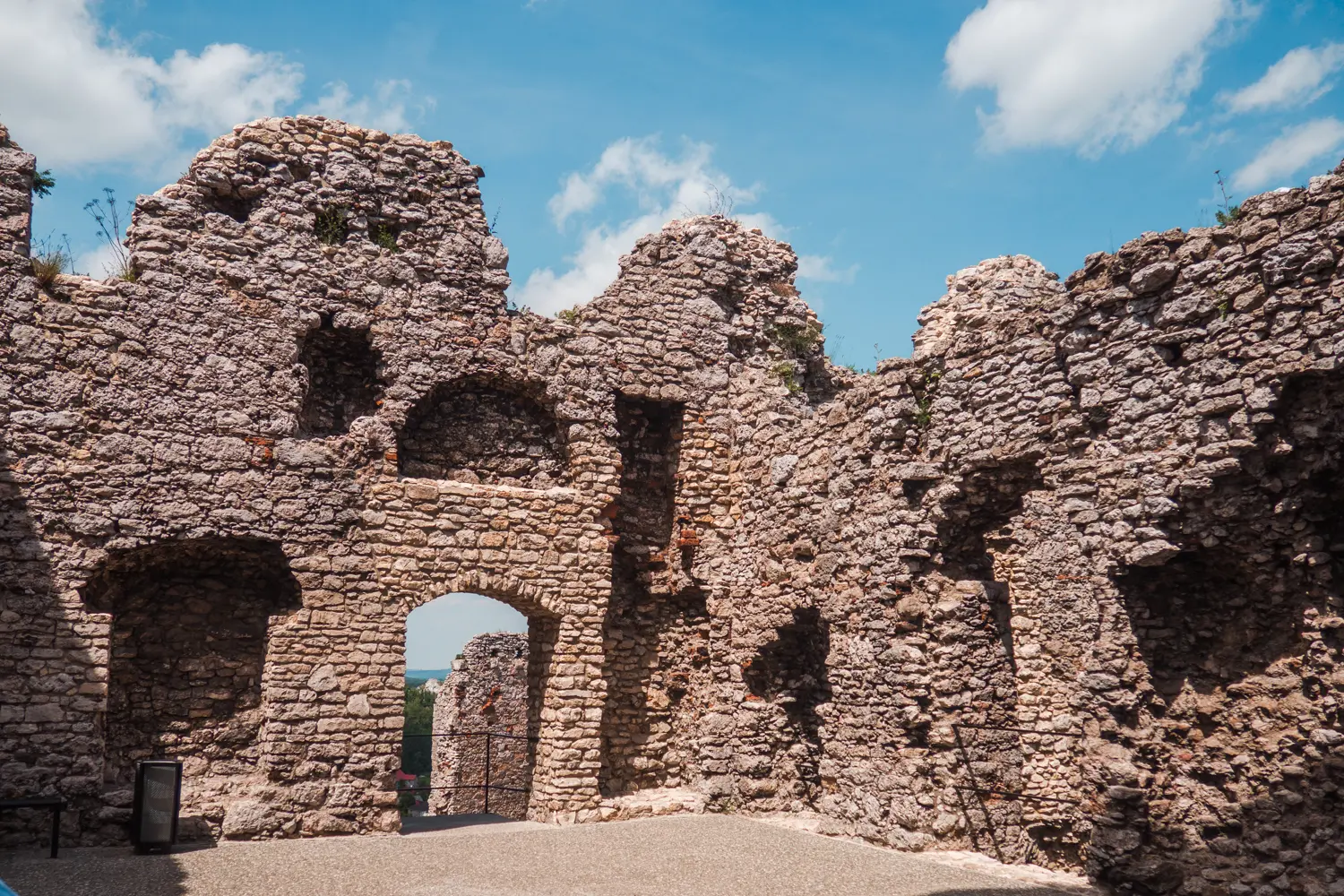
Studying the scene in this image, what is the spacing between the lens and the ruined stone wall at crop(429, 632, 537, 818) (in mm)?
16125

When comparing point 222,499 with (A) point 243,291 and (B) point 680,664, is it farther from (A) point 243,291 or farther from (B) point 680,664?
(B) point 680,664

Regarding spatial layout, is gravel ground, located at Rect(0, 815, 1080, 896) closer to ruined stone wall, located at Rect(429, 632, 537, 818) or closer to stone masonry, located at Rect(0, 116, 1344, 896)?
stone masonry, located at Rect(0, 116, 1344, 896)

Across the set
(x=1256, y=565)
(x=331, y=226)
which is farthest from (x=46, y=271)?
(x=1256, y=565)

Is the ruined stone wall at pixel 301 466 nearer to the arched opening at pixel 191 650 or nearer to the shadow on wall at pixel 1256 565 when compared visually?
the arched opening at pixel 191 650

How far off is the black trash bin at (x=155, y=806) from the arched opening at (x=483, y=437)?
349 centimetres

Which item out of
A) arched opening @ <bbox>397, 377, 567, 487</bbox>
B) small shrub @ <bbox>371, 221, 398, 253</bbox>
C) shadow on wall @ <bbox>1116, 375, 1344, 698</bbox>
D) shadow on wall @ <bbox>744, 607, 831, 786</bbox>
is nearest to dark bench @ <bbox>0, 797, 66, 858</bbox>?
arched opening @ <bbox>397, 377, 567, 487</bbox>

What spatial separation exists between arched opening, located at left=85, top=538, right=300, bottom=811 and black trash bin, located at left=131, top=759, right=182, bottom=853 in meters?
0.79

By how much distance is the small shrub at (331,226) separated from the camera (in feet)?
34.9

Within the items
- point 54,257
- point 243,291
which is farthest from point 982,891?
point 54,257

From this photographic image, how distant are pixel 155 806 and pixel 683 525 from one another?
228 inches

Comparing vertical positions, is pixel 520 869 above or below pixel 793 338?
below

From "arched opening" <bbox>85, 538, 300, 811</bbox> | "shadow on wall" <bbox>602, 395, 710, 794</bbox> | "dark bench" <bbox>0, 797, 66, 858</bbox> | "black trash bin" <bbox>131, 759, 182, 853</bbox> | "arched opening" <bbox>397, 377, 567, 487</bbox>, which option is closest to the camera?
"dark bench" <bbox>0, 797, 66, 858</bbox>

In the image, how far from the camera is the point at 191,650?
373 inches

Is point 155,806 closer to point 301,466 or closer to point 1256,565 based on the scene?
point 301,466
